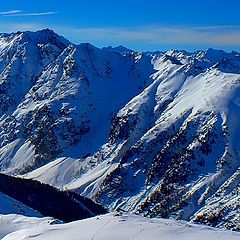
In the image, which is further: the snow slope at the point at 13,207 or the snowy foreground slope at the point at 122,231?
the snow slope at the point at 13,207

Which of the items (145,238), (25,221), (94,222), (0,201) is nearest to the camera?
(145,238)

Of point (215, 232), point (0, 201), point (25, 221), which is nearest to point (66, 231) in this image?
point (215, 232)

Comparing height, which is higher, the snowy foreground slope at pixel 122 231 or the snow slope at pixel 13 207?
the snowy foreground slope at pixel 122 231

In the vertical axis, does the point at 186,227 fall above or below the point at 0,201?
above

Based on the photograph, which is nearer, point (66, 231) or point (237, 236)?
point (237, 236)

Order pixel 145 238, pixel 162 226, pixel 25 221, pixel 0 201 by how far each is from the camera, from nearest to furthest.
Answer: pixel 145 238, pixel 162 226, pixel 25 221, pixel 0 201

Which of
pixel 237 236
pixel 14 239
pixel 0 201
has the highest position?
pixel 237 236

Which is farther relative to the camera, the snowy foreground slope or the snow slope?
the snow slope

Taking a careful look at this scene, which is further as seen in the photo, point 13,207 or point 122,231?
point 13,207

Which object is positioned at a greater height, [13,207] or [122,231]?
[122,231]

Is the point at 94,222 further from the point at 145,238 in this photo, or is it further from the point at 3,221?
→ the point at 3,221

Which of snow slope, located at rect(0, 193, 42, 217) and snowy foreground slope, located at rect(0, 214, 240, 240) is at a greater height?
snowy foreground slope, located at rect(0, 214, 240, 240)
